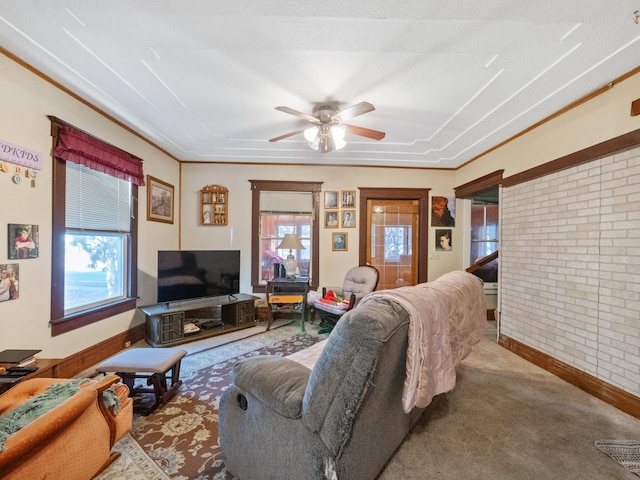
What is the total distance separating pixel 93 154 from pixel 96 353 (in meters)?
2.04

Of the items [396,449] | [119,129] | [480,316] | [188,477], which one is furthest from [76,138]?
A: [480,316]

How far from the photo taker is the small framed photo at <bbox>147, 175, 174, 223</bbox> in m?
3.72

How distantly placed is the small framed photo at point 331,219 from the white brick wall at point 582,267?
8.17ft

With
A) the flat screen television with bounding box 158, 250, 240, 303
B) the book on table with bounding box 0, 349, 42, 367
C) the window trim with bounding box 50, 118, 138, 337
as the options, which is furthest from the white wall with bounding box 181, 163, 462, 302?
the book on table with bounding box 0, 349, 42, 367

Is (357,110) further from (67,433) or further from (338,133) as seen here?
(67,433)

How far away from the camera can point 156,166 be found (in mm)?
3867

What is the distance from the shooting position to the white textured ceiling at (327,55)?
1.59 m

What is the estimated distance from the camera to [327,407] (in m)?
1.11

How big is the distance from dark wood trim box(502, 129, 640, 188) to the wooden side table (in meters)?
3.11

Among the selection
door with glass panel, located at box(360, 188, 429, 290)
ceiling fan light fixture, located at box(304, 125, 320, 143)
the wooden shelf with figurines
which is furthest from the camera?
door with glass panel, located at box(360, 188, 429, 290)

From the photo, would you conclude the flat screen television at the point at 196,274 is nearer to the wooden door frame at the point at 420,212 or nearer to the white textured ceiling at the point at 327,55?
the white textured ceiling at the point at 327,55

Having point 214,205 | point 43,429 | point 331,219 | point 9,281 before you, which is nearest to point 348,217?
point 331,219

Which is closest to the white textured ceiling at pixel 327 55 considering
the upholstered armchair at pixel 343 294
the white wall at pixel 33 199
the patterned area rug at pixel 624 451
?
the white wall at pixel 33 199

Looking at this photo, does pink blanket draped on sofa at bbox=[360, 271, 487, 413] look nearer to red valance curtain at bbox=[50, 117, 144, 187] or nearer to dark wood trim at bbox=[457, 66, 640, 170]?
dark wood trim at bbox=[457, 66, 640, 170]
